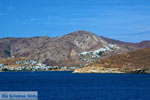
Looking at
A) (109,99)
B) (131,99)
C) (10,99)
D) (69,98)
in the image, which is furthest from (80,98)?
(10,99)

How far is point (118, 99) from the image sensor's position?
7631 cm

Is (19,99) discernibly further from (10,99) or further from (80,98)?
(80,98)

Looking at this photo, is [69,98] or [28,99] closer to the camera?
[28,99]

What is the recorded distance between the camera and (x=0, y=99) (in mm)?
69812

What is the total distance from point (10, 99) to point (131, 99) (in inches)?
1233

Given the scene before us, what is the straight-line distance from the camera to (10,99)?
71125 millimetres

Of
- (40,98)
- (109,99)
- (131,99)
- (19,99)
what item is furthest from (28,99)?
(131,99)

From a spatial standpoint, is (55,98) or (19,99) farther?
(55,98)

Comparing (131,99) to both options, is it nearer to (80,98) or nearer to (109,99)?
(109,99)

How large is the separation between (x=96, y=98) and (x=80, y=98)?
174 inches

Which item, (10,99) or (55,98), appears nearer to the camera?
(10,99)

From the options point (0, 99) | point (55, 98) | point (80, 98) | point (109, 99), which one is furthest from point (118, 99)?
point (0, 99)

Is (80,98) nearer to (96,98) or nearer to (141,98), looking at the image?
(96,98)

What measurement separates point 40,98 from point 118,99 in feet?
69.0
